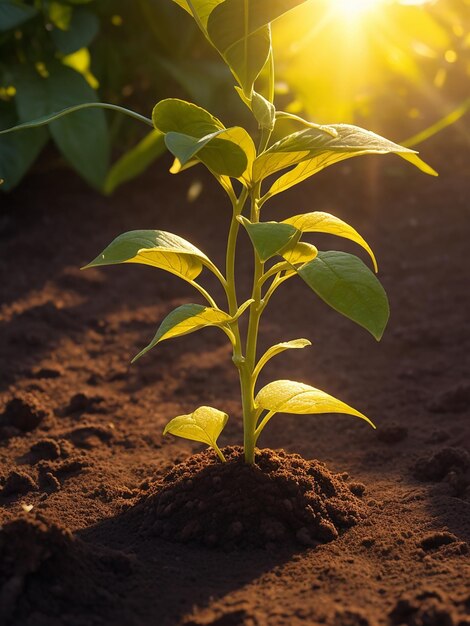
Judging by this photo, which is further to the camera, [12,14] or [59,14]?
[59,14]

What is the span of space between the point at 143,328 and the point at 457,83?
2429mm

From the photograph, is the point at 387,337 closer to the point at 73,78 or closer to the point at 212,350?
the point at 212,350

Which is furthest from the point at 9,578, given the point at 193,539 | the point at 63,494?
the point at 63,494

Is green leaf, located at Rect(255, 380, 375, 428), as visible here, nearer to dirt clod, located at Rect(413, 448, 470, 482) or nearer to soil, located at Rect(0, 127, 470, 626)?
soil, located at Rect(0, 127, 470, 626)

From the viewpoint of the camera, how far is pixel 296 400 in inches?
72.7

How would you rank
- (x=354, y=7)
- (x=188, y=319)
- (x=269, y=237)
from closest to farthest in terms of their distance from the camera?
(x=269, y=237) → (x=188, y=319) → (x=354, y=7)

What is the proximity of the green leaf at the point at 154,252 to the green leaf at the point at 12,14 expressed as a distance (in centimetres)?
220

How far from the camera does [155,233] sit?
176 centimetres

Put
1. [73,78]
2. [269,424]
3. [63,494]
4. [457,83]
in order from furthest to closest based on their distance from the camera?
[457,83], [73,78], [269,424], [63,494]

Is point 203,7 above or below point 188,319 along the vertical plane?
above

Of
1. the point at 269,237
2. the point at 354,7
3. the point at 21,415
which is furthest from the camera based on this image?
the point at 354,7

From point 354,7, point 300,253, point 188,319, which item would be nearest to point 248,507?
point 188,319

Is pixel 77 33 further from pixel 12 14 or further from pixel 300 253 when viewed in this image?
pixel 300 253

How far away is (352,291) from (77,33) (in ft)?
8.97
